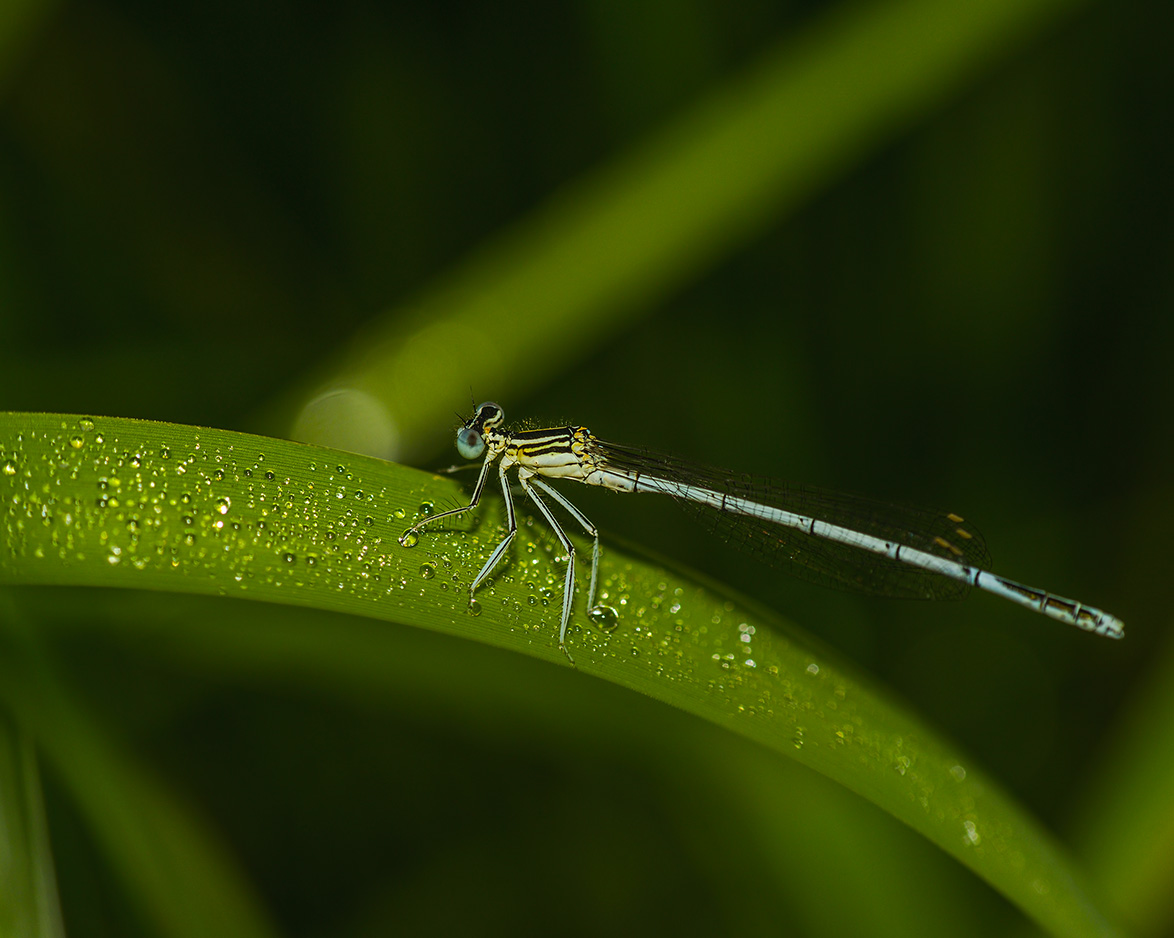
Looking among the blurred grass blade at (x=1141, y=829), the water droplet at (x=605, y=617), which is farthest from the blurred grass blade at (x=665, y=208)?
the blurred grass blade at (x=1141, y=829)

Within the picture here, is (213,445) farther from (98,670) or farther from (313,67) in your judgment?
(313,67)

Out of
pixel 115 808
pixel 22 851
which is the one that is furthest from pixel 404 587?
pixel 115 808

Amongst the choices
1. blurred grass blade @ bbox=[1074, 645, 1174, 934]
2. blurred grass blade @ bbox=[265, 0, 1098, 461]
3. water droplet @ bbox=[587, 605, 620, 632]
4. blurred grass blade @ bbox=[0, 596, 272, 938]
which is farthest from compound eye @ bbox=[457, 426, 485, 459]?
blurred grass blade @ bbox=[1074, 645, 1174, 934]

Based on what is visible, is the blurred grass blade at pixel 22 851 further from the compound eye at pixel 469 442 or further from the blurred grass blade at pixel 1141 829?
the blurred grass blade at pixel 1141 829

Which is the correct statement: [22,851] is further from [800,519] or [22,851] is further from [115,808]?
[800,519]

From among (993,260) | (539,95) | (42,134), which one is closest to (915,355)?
(993,260)

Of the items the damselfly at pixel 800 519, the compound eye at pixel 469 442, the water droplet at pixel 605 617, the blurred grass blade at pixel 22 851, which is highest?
the compound eye at pixel 469 442

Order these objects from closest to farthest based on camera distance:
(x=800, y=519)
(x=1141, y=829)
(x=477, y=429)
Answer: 1. (x=1141, y=829)
2. (x=477, y=429)
3. (x=800, y=519)
